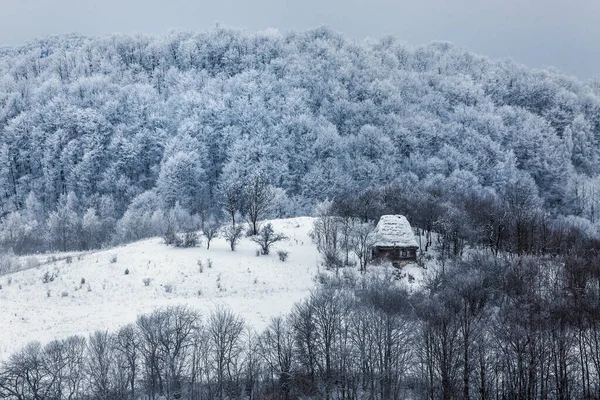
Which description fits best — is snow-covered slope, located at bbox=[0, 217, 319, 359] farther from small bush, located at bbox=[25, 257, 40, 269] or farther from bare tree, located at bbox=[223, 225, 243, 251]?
small bush, located at bbox=[25, 257, 40, 269]

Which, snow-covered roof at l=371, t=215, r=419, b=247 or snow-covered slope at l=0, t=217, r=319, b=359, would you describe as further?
snow-covered roof at l=371, t=215, r=419, b=247

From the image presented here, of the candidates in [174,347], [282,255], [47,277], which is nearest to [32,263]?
[47,277]

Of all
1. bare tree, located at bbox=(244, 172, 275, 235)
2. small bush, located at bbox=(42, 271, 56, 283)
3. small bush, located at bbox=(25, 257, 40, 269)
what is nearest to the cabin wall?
bare tree, located at bbox=(244, 172, 275, 235)

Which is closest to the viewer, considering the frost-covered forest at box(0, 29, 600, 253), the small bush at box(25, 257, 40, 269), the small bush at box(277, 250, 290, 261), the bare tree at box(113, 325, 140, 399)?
the bare tree at box(113, 325, 140, 399)

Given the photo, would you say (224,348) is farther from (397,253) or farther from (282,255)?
(397,253)

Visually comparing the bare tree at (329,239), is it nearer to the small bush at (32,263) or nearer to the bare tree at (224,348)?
the bare tree at (224,348)

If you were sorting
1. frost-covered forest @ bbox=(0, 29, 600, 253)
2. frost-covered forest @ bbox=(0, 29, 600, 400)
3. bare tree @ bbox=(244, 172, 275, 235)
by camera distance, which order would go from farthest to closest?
frost-covered forest @ bbox=(0, 29, 600, 253), bare tree @ bbox=(244, 172, 275, 235), frost-covered forest @ bbox=(0, 29, 600, 400)

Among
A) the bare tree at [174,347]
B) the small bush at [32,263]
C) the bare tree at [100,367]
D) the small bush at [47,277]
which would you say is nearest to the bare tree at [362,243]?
the bare tree at [174,347]
